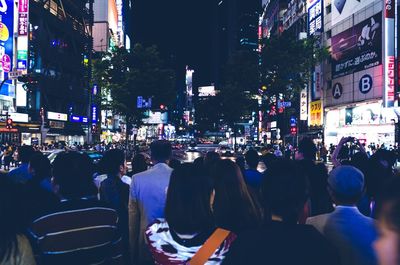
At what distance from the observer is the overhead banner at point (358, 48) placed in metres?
41.6

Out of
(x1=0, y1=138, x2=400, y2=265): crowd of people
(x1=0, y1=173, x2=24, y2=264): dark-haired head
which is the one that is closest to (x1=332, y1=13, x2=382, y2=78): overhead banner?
(x1=0, y1=138, x2=400, y2=265): crowd of people

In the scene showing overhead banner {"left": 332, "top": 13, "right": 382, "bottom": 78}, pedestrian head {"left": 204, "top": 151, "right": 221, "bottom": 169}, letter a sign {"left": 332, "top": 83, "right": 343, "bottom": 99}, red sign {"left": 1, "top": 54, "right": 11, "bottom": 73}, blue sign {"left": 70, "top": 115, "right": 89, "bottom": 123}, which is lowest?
pedestrian head {"left": 204, "top": 151, "right": 221, "bottom": 169}

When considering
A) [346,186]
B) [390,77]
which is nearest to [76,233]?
[346,186]

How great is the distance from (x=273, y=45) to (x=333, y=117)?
16118mm

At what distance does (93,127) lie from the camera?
7212cm

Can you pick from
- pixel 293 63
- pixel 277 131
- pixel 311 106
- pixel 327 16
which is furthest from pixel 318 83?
pixel 277 131

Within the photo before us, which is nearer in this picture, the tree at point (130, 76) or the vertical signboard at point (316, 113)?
the tree at point (130, 76)

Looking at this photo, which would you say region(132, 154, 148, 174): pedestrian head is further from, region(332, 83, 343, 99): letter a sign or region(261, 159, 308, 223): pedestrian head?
region(332, 83, 343, 99): letter a sign

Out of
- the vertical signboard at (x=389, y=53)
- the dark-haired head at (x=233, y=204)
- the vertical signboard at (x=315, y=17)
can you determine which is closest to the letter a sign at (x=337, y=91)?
the vertical signboard at (x=315, y=17)

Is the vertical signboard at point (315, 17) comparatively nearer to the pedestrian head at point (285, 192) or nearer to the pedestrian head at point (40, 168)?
the pedestrian head at point (40, 168)

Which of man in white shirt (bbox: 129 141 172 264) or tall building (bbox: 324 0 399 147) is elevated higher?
tall building (bbox: 324 0 399 147)

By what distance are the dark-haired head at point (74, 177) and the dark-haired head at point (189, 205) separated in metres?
0.81

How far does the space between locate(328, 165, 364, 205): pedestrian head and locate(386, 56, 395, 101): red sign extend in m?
37.2

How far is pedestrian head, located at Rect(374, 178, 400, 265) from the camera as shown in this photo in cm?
154
